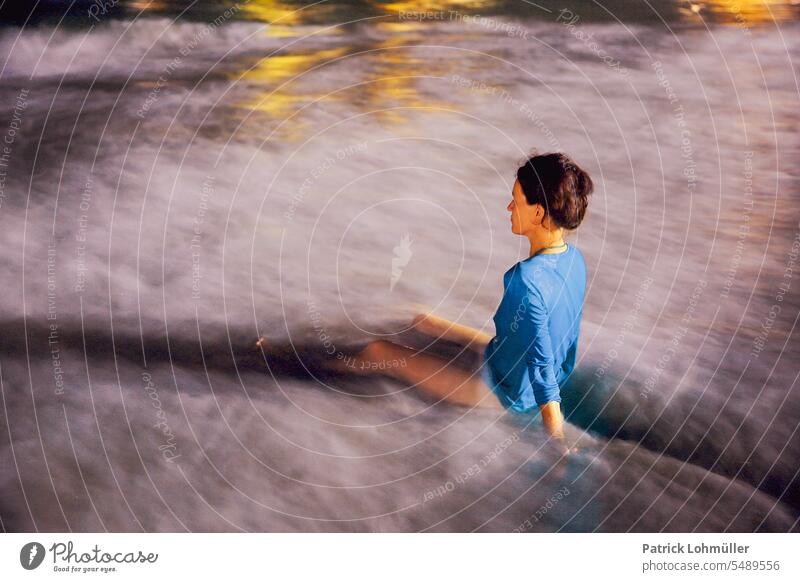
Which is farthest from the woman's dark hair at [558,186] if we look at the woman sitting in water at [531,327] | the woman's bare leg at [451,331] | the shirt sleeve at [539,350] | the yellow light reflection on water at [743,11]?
the yellow light reflection on water at [743,11]

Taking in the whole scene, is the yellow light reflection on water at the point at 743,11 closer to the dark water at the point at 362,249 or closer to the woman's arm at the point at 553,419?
the dark water at the point at 362,249

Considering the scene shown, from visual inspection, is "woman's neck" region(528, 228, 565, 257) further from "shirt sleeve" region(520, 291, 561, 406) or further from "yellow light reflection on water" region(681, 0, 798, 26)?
"yellow light reflection on water" region(681, 0, 798, 26)

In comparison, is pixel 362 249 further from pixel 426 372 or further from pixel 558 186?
pixel 558 186

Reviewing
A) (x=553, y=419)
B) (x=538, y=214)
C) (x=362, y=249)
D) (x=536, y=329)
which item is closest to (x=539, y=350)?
(x=536, y=329)

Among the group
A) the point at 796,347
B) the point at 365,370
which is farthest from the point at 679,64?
the point at 365,370

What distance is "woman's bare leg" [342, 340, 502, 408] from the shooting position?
1630 mm

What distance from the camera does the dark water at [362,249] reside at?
158cm

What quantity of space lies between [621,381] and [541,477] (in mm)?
266

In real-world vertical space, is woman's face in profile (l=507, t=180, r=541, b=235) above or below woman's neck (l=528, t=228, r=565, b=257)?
above

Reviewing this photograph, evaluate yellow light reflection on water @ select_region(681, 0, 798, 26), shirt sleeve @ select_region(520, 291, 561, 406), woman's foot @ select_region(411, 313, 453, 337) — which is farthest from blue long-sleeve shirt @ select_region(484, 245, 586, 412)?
yellow light reflection on water @ select_region(681, 0, 798, 26)

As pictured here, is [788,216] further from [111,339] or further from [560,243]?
[111,339]

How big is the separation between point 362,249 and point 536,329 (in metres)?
0.39

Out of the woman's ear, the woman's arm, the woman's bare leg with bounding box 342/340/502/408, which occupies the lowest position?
the woman's arm

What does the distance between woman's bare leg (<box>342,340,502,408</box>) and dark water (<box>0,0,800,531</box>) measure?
0.03 metres
